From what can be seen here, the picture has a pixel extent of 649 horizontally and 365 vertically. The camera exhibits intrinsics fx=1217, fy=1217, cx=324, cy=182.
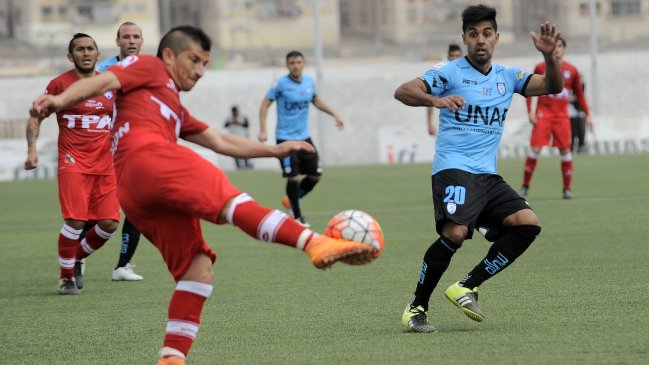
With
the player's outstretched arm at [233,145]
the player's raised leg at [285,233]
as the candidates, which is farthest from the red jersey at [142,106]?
the player's raised leg at [285,233]

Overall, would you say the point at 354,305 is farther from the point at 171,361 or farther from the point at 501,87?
the point at 171,361

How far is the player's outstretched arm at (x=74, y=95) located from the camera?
5855 mm

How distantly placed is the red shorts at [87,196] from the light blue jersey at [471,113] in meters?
3.77

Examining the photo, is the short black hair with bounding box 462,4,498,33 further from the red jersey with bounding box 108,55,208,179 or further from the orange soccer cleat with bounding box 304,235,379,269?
the orange soccer cleat with bounding box 304,235,379,269

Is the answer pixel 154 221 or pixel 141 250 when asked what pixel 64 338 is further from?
pixel 141 250

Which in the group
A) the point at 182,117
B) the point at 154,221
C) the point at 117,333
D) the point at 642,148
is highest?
the point at 182,117

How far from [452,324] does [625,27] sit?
221 ft

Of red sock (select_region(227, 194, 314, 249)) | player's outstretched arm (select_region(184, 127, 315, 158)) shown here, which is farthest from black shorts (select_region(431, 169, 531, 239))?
red sock (select_region(227, 194, 314, 249))

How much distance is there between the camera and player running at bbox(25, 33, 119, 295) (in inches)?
414

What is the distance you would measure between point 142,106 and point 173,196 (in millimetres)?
616

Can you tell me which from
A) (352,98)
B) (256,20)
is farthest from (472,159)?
(256,20)

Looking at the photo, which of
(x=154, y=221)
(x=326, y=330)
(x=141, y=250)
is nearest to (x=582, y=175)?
(x=141, y=250)

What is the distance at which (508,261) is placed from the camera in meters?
7.95

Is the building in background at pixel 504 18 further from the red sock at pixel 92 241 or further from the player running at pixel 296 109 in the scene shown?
the red sock at pixel 92 241
